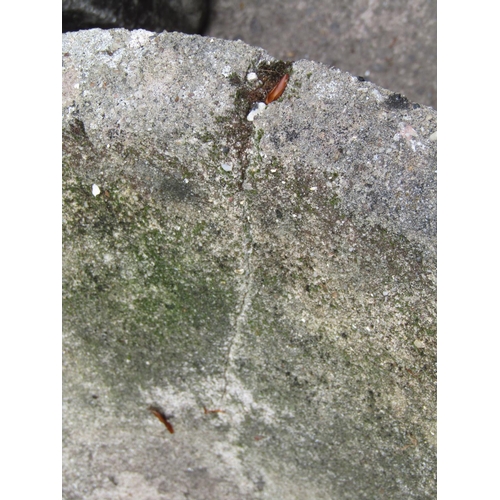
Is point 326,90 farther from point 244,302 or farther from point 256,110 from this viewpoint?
point 244,302

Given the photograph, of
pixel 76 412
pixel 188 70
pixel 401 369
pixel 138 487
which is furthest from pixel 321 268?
pixel 138 487

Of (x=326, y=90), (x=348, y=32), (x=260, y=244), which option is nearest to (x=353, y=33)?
(x=348, y=32)

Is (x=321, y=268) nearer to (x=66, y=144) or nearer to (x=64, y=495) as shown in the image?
(x=66, y=144)

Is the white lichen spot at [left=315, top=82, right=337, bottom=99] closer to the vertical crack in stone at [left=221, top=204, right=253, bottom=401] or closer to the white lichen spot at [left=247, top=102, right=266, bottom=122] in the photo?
the white lichen spot at [left=247, top=102, right=266, bottom=122]

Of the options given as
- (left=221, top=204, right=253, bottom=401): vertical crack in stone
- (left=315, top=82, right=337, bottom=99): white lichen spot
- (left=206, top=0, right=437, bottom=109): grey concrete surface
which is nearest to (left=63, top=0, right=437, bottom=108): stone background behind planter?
(left=206, top=0, right=437, bottom=109): grey concrete surface

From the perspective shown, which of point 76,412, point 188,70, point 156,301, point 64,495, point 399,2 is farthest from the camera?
point 399,2

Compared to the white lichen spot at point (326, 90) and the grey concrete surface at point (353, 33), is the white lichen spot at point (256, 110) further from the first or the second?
the grey concrete surface at point (353, 33)
